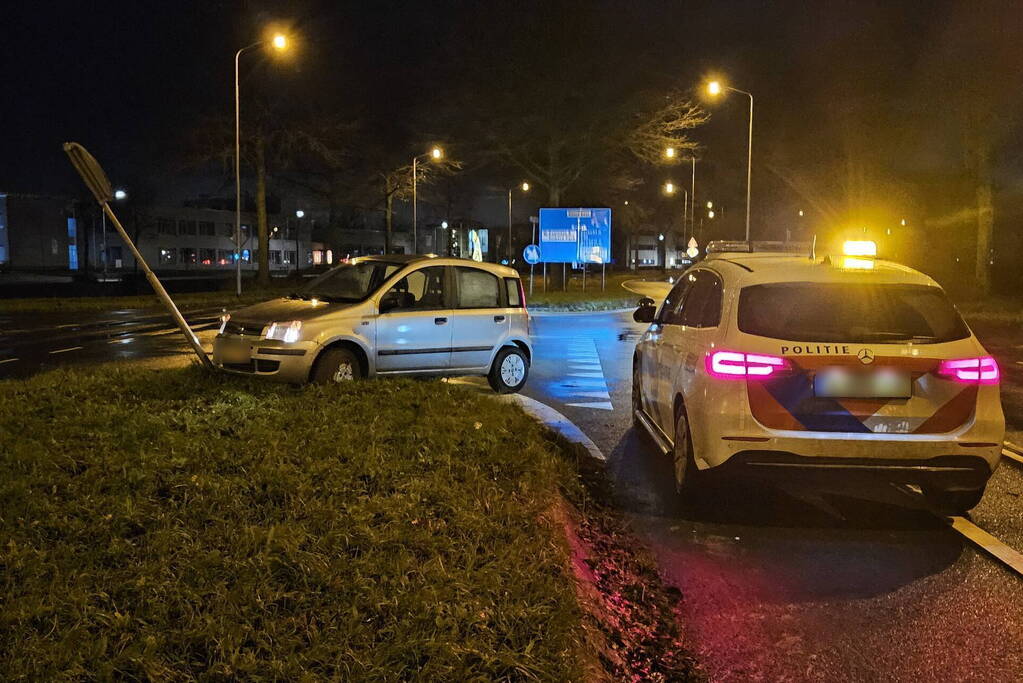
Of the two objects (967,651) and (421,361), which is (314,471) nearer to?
(967,651)

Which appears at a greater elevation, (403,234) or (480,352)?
(403,234)

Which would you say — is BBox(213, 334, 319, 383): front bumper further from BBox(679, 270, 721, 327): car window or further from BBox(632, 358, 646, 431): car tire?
BBox(679, 270, 721, 327): car window

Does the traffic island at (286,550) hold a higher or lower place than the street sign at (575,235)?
lower

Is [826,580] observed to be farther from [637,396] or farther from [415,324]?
[415,324]

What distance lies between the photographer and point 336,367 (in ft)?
31.1

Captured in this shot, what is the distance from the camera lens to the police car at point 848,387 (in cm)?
540

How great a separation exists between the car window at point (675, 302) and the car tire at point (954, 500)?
230 centimetres

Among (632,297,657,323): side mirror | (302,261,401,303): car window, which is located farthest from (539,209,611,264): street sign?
(632,297,657,323): side mirror

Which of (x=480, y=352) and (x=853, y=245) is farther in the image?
(x=480, y=352)

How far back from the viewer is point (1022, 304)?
29.2 metres

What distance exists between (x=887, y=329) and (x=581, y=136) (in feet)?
104

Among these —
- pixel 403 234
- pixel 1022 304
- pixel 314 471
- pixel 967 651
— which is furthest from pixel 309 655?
pixel 403 234

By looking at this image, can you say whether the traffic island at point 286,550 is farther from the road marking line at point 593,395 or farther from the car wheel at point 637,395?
the road marking line at point 593,395

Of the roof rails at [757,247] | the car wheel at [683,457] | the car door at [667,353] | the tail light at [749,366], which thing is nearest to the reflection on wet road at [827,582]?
the car wheel at [683,457]
